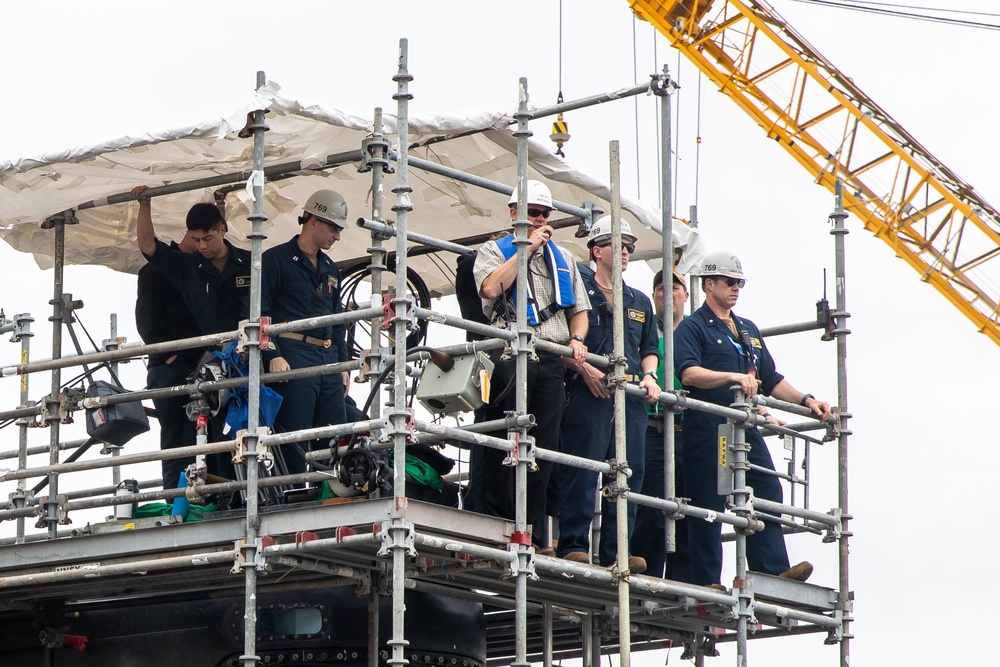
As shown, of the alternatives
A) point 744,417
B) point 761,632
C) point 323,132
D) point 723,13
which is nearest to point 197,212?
point 323,132

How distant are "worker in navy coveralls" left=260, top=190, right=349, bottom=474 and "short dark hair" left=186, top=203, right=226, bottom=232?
2.70ft

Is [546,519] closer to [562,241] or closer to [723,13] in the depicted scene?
[562,241]

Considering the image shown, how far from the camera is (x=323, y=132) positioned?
44.4 ft

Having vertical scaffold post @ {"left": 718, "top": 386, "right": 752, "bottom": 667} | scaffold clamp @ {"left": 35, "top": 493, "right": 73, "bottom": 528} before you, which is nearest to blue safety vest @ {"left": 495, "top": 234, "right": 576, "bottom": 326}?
vertical scaffold post @ {"left": 718, "top": 386, "right": 752, "bottom": 667}

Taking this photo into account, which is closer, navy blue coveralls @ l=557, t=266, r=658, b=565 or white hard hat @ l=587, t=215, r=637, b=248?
navy blue coveralls @ l=557, t=266, r=658, b=565

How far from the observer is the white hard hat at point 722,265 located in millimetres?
15281

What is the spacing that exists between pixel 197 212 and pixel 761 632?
6.23m

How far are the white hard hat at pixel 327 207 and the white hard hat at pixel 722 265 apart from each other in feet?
10.5

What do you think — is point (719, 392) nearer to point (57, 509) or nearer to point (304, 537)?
point (304, 537)

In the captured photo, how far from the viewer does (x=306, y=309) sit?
13867mm

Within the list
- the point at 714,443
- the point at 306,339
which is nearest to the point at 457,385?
the point at 306,339

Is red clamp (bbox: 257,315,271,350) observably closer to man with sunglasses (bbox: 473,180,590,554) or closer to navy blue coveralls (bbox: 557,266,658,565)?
man with sunglasses (bbox: 473,180,590,554)

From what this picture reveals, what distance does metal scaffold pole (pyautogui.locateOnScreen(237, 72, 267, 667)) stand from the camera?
39.5ft

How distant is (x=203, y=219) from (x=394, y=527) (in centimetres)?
407
